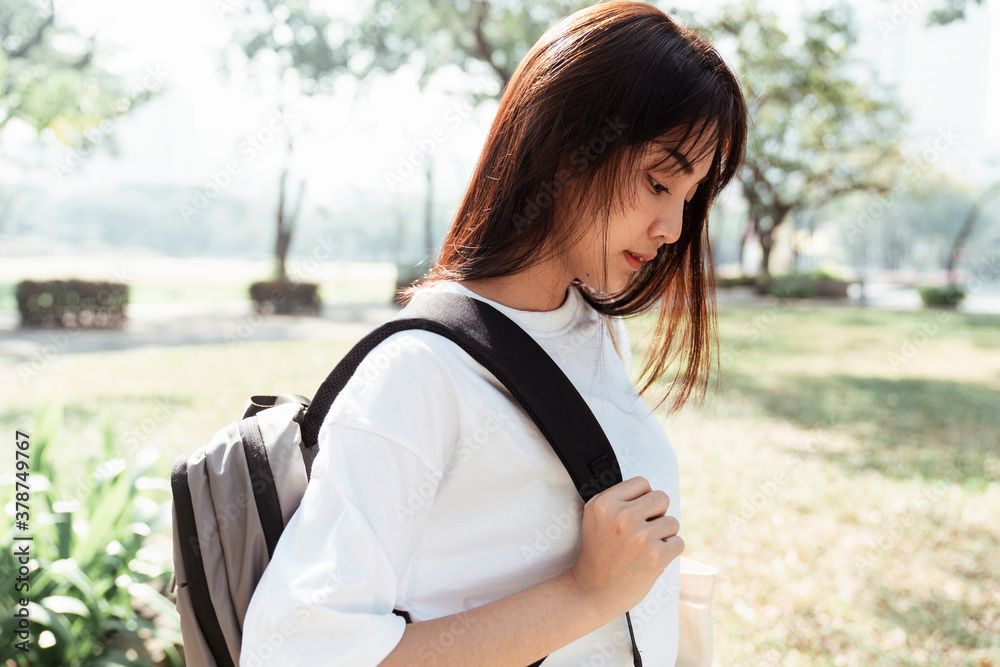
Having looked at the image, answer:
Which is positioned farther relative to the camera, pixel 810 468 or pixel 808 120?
pixel 808 120

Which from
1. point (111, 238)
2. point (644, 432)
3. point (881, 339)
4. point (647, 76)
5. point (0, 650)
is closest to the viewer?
point (647, 76)

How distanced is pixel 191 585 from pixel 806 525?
411cm

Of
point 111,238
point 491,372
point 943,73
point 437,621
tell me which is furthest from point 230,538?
point 111,238

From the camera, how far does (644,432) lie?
110 centimetres

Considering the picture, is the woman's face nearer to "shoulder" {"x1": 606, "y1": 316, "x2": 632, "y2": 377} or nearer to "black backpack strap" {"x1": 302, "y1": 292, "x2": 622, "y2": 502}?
"black backpack strap" {"x1": 302, "y1": 292, "x2": 622, "y2": 502}

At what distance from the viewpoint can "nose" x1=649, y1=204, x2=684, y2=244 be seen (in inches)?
39.1

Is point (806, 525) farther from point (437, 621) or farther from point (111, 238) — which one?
point (111, 238)

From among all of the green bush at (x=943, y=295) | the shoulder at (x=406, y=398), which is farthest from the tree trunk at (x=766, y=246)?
the shoulder at (x=406, y=398)

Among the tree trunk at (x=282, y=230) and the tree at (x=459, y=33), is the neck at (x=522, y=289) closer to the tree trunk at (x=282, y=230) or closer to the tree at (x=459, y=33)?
the tree at (x=459, y=33)

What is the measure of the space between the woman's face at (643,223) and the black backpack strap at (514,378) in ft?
0.60

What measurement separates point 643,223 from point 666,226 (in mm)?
36

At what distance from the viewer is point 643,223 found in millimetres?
985

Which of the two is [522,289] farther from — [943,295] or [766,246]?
[766,246]

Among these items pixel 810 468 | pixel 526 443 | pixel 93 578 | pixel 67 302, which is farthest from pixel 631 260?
pixel 67 302
